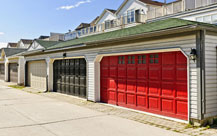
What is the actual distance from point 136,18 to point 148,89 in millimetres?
15186

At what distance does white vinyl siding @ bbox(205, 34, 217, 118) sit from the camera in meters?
7.17

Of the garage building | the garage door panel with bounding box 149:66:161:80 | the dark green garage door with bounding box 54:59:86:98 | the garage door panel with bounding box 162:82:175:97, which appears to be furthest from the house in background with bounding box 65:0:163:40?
the garage door panel with bounding box 162:82:175:97

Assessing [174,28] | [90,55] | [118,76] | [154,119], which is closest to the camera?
[174,28]

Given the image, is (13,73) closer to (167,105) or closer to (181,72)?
(167,105)

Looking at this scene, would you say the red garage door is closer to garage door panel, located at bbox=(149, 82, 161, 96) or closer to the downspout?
garage door panel, located at bbox=(149, 82, 161, 96)

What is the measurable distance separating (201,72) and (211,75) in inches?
22.7

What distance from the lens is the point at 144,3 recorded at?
2669 centimetres

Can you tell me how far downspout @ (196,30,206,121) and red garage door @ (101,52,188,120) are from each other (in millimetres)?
702

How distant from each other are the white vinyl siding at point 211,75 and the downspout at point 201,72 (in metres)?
0.22

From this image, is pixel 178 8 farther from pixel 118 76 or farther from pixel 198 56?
pixel 198 56

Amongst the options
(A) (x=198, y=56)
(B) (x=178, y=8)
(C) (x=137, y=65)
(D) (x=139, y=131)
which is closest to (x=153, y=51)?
(C) (x=137, y=65)

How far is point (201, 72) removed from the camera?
6992 millimetres

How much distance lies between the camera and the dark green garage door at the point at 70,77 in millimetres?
13725

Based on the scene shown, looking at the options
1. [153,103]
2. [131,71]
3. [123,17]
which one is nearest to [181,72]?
[153,103]
